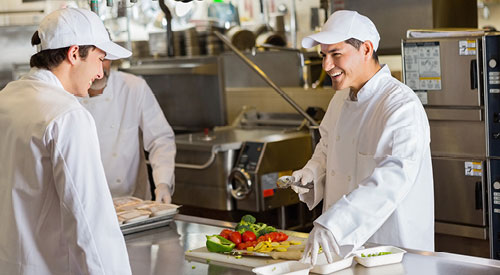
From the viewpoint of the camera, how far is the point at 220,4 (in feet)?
28.2

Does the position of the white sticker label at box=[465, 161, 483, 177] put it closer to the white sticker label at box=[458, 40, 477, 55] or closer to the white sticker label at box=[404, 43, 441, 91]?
the white sticker label at box=[404, 43, 441, 91]

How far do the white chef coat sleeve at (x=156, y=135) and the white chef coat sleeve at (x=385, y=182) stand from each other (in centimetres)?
156

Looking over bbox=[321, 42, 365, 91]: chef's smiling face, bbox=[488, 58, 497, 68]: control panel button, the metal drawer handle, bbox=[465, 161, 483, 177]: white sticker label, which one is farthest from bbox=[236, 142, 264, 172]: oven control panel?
bbox=[321, 42, 365, 91]: chef's smiling face

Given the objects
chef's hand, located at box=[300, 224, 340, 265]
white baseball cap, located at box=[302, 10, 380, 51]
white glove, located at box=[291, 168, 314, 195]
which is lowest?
chef's hand, located at box=[300, 224, 340, 265]

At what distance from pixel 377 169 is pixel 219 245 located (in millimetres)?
622

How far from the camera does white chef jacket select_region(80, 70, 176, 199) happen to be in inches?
154

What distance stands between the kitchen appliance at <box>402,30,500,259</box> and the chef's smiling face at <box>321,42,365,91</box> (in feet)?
5.54

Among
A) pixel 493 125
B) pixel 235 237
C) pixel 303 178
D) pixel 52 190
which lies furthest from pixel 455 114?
pixel 52 190

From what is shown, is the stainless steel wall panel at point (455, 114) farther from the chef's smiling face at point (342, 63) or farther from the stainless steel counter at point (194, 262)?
the stainless steel counter at point (194, 262)

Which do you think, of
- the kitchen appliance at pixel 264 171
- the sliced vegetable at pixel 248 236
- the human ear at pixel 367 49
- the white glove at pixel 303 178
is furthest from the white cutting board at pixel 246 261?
the kitchen appliance at pixel 264 171

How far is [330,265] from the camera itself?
225cm

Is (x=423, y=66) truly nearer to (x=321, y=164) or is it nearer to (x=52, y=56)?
(x=321, y=164)

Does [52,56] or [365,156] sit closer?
[52,56]

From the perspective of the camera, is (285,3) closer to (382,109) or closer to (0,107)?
(382,109)
